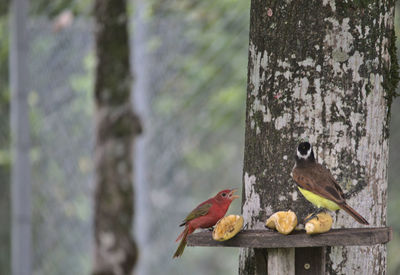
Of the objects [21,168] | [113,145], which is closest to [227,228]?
[113,145]

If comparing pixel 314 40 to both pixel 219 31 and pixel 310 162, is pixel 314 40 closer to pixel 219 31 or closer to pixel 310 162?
pixel 310 162

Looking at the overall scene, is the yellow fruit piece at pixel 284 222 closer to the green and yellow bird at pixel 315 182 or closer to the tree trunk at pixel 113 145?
the green and yellow bird at pixel 315 182

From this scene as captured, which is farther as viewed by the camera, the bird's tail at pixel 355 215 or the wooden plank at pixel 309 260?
the wooden plank at pixel 309 260

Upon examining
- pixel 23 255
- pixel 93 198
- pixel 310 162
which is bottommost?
pixel 23 255

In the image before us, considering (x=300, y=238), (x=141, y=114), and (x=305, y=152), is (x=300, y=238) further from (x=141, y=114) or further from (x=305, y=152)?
(x=141, y=114)

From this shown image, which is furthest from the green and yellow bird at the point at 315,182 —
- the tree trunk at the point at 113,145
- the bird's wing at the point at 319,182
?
the tree trunk at the point at 113,145

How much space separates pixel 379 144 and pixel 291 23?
63 centimetres

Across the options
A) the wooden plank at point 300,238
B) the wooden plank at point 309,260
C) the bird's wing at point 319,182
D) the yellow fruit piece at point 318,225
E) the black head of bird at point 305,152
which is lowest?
the wooden plank at point 309,260

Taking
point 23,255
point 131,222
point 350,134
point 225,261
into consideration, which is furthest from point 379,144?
point 225,261

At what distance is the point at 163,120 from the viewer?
7.93 meters

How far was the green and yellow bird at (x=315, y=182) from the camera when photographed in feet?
8.79

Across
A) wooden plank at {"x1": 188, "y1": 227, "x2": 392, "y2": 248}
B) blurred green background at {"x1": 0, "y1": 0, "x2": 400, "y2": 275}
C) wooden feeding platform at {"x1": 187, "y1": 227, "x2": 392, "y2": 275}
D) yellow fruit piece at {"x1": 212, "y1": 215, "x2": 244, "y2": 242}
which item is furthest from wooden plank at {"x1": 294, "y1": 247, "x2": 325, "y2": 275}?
blurred green background at {"x1": 0, "y1": 0, "x2": 400, "y2": 275}

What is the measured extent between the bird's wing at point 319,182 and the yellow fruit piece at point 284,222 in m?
0.13

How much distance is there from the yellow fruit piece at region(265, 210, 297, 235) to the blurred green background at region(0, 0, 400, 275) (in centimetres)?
392
